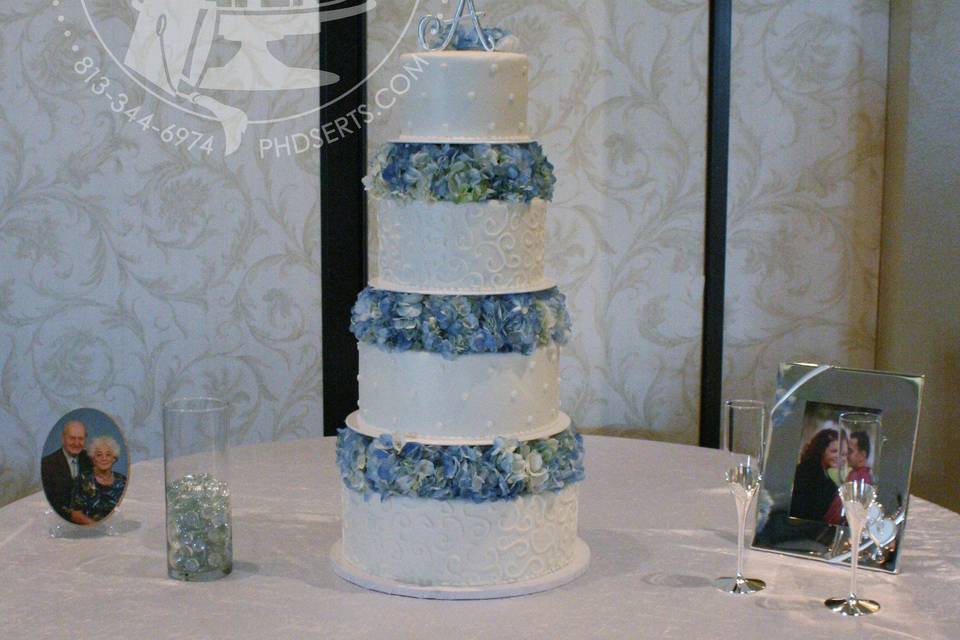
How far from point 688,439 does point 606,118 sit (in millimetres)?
917

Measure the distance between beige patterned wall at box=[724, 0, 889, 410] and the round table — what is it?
98cm

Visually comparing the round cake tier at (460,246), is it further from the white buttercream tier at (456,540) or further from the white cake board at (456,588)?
the white cake board at (456,588)

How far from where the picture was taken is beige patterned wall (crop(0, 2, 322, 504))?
3.21 m

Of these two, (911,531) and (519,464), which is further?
(911,531)

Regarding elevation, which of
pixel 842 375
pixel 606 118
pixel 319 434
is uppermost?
pixel 606 118

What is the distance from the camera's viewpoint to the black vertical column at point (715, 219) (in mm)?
3070

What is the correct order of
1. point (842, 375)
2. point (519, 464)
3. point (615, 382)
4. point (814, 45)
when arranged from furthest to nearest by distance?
point (615, 382)
point (814, 45)
point (842, 375)
point (519, 464)

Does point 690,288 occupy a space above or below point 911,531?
above

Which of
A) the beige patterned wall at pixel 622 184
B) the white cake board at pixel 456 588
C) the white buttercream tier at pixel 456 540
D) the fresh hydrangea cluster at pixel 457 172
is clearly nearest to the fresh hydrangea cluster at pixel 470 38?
the fresh hydrangea cluster at pixel 457 172

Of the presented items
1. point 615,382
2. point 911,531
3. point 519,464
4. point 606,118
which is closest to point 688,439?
point 615,382

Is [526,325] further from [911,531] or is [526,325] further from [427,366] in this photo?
[911,531]

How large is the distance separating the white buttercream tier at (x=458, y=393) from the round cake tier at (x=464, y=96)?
1.12ft

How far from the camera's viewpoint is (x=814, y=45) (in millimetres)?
3070

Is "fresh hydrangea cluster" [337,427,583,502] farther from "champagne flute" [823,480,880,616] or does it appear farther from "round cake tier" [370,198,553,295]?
"champagne flute" [823,480,880,616]
